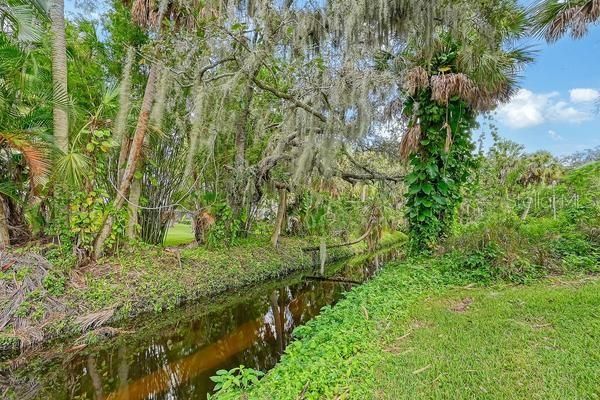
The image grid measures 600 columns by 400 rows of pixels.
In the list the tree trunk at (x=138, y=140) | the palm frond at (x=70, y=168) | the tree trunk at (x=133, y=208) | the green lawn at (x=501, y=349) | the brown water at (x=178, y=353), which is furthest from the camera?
the tree trunk at (x=133, y=208)

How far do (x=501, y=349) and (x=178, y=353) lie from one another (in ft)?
12.2

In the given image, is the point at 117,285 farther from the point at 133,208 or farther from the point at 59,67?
the point at 59,67

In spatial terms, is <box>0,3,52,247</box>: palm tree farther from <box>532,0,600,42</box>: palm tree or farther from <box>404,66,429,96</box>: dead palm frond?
<box>532,0,600,42</box>: palm tree

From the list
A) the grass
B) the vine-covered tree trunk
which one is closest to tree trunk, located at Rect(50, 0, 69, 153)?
the grass

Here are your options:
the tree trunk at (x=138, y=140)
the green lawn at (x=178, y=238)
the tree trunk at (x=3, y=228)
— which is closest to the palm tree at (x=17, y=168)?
the tree trunk at (x=3, y=228)

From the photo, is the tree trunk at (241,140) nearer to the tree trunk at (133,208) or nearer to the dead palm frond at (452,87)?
the tree trunk at (133,208)

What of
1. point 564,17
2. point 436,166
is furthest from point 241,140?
point 564,17

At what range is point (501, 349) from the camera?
2781 mm

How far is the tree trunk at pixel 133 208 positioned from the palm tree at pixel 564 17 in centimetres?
762

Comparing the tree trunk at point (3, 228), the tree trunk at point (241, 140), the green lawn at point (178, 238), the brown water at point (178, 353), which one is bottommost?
the brown water at point (178, 353)

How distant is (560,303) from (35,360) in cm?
588

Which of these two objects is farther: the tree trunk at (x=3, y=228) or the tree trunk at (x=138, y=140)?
the tree trunk at (x=138, y=140)

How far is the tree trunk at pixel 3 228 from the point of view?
5.66 metres

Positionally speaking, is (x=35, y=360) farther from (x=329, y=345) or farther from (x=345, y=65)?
(x=345, y=65)
